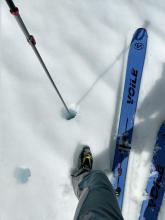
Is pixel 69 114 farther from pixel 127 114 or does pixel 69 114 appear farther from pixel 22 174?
pixel 22 174

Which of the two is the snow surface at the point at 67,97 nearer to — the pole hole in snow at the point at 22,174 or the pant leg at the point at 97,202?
the pole hole in snow at the point at 22,174

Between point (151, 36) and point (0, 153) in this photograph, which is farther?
point (151, 36)

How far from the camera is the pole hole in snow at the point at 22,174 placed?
2434mm

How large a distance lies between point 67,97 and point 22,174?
26.7 inches

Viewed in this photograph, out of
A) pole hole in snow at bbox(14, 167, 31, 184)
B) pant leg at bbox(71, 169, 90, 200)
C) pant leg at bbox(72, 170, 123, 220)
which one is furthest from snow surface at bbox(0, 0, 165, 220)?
pant leg at bbox(72, 170, 123, 220)

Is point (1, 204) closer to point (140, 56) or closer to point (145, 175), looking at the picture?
point (145, 175)

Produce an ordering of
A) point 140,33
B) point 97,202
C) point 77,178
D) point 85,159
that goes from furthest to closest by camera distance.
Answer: point 140,33 → point 85,159 → point 77,178 → point 97,202

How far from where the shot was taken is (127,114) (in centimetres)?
252

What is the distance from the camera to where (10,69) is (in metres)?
2.43

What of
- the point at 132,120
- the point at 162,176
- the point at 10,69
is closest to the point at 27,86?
the point at 10,69

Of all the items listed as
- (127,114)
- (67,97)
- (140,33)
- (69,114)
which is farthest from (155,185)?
(140,33)

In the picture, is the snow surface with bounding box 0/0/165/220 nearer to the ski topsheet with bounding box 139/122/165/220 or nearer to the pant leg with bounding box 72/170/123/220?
the ski topsheet with bounding box 139/122/165/220

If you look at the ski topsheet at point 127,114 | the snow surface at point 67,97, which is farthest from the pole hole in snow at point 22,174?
the ski topsheet at point 127,114

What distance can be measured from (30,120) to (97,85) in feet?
1.93
